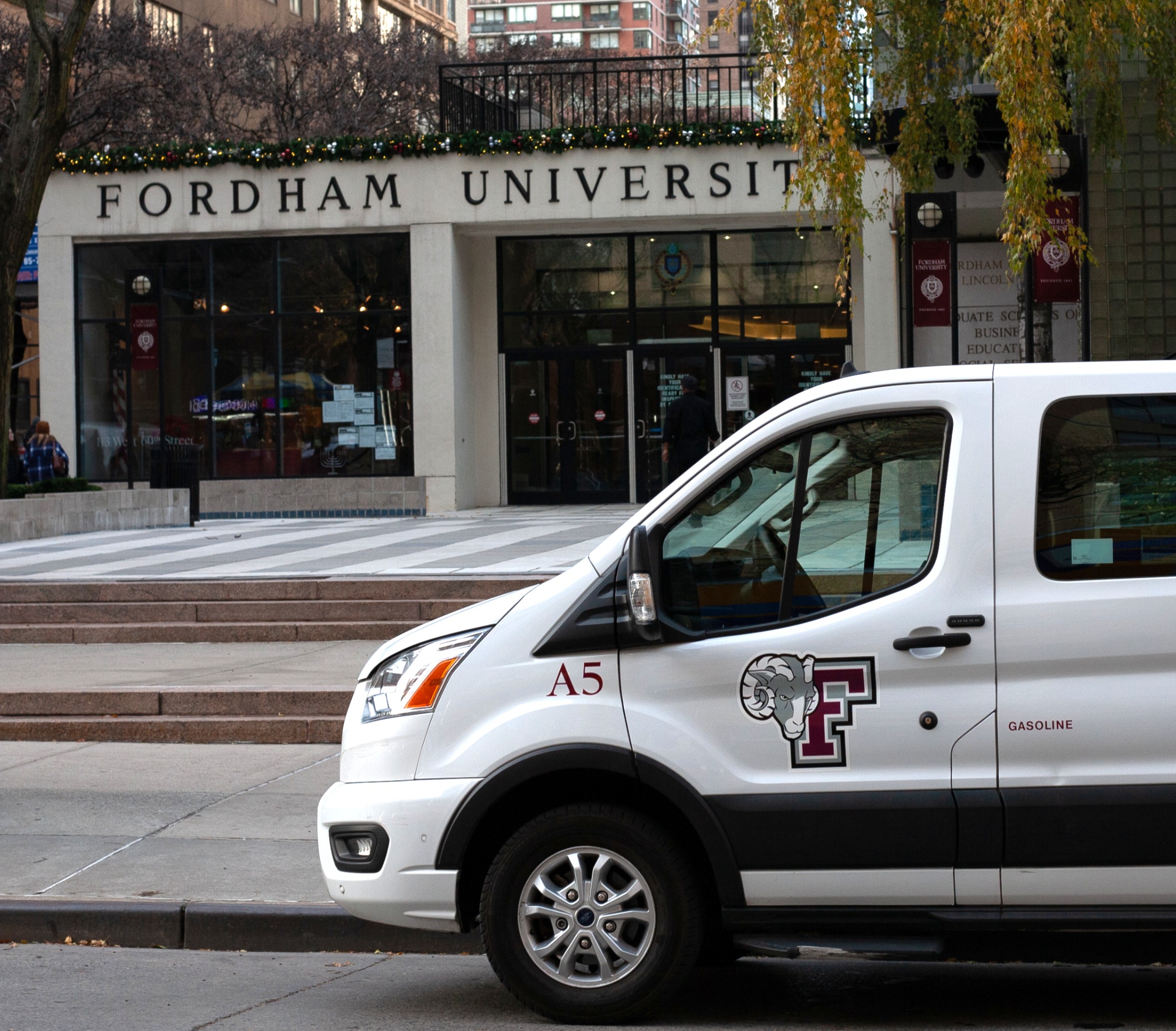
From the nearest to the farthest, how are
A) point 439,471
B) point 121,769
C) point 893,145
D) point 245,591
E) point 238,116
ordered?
point 121,769 < point 245,591 < point 893,145 < point 439,471 < point 238,116

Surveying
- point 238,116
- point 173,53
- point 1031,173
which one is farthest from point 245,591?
point 238,116

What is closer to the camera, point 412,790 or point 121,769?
point 412,790

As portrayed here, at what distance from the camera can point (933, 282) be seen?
13031mm

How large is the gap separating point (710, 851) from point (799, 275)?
2179cm

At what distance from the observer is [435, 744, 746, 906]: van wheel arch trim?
4.62 m

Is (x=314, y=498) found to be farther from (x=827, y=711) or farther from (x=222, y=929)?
(x=827, y=711)

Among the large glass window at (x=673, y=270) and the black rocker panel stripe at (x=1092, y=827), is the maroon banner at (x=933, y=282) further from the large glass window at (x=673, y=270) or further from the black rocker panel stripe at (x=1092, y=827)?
the large glass window at (x=673, y=270)

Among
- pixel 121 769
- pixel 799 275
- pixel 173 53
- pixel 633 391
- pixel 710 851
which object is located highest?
pixel 173 53

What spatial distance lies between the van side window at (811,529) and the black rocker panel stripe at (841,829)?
0.54 m

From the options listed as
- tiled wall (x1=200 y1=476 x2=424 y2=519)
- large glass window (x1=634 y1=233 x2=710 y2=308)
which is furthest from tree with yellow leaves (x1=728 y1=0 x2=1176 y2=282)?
tiled wall (x1=200 y1=476 x2=424 y2=519)

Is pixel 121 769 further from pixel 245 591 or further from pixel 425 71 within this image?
pixel 425 71

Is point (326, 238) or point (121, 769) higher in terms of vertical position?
point (326, 238)

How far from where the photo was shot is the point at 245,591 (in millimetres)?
13375

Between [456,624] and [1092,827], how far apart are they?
200 cm
